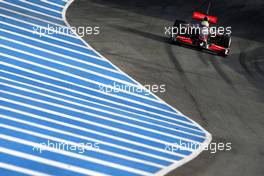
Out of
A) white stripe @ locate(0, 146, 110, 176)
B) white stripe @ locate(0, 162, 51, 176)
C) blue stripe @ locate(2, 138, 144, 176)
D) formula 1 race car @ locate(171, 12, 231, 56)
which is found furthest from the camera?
formula 1 race car @ locate(171, 12, 231, 56)

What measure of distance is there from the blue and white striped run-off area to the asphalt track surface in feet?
2.27

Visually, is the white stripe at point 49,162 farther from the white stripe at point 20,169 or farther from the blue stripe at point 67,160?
the white stripe at point 20,169

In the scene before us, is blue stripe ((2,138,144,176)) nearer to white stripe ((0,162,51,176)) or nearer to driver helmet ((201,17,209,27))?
white stripe ((0,162,51,176))

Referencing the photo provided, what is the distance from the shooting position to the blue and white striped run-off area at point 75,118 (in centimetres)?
1191

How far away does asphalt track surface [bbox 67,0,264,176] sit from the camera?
14.5 metres

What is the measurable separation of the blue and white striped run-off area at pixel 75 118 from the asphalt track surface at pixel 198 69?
2.27 feet

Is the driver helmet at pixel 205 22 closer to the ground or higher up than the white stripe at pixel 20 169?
higher up

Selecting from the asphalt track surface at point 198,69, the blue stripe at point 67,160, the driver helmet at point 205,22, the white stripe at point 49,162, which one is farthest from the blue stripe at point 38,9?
the white stripe at point 49,162

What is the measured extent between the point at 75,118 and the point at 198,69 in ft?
27.2

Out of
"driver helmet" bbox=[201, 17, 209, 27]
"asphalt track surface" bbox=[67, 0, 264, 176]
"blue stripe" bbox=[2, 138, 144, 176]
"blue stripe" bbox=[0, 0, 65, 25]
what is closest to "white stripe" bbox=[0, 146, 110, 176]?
"blue stripe" bbox=[2, 138, 144, 176]

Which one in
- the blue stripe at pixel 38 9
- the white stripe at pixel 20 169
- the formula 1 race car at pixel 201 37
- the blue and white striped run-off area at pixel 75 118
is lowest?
the white stripe at pixel 20 169

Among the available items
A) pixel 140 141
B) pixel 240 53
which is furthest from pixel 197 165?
pixel 240 53

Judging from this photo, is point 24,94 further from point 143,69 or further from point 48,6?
point 48,6

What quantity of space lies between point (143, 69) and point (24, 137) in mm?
7762
